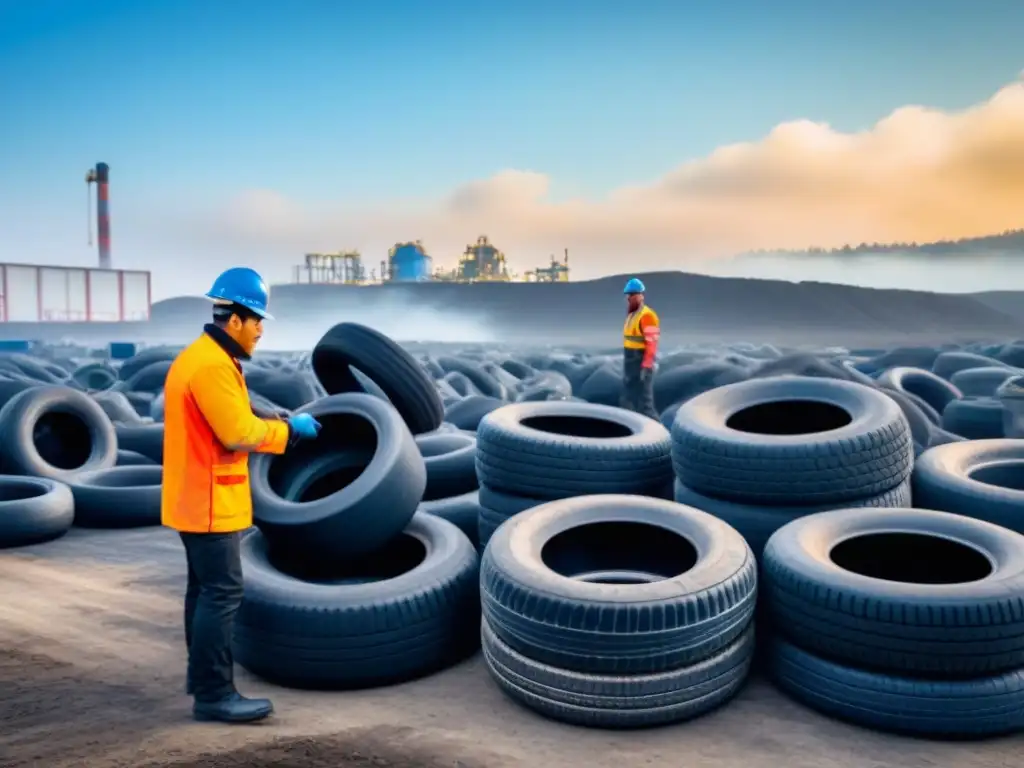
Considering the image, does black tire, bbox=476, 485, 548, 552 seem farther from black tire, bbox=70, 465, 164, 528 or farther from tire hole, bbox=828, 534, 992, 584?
black tire, bbox=70, 465, 164, 528

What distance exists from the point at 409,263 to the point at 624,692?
74.1 meters

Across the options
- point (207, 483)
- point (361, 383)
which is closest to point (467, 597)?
point (207, 483)

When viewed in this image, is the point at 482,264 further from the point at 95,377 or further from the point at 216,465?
the point at 216,465

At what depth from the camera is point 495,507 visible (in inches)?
220

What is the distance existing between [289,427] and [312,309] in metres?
79.5

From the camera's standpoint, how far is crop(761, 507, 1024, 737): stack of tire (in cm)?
373

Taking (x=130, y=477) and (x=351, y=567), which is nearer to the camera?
(x=351, y=567)

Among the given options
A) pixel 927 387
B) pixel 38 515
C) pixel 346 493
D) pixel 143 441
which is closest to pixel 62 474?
pixel 38 515

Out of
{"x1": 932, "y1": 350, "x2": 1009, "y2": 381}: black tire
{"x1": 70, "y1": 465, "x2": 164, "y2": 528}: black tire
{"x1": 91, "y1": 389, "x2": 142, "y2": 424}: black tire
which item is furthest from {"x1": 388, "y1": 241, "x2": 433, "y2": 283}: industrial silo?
{"x1": 70, "y1": 465, "x2": 164, "y2": 528}: black tire

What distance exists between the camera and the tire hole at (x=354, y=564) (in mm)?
5070

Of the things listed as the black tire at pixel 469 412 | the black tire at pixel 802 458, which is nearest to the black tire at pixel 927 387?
the black tire at pixel 469 412

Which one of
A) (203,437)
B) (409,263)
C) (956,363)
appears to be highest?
(409,263)

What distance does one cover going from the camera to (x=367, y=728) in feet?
12.4

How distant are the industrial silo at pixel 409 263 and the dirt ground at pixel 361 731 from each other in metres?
71.8
